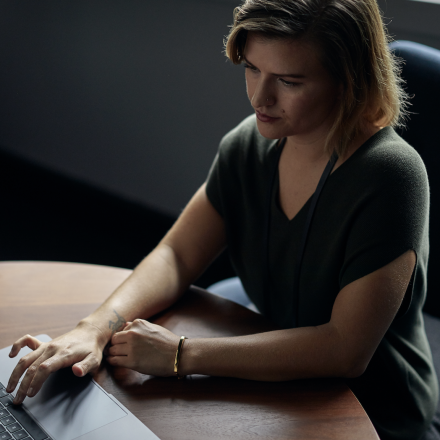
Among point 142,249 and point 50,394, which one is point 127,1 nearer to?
point 142,249

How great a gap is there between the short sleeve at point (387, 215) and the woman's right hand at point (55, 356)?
19.5 inches

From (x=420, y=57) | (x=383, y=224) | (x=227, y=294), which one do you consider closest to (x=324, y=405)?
(x=383, y=224)

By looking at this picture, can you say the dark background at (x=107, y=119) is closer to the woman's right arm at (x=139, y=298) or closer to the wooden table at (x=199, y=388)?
the woman's right arm at (x=139, y=298)

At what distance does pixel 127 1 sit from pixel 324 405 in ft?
6.78

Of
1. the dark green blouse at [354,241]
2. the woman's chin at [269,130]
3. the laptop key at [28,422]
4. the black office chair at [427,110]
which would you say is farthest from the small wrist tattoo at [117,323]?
the black office chair at [427,110]

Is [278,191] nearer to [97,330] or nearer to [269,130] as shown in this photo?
[269,130]

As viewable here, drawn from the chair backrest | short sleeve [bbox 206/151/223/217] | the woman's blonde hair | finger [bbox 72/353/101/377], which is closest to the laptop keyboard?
finger [bbox 72/353/101/377]

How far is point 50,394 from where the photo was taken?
0.86 meters

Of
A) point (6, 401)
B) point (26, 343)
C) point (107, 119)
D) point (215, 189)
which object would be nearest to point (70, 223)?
point (107, 119)

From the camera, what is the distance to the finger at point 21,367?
2.82 ft

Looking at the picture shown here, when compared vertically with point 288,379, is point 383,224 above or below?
above

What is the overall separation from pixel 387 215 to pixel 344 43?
336mm

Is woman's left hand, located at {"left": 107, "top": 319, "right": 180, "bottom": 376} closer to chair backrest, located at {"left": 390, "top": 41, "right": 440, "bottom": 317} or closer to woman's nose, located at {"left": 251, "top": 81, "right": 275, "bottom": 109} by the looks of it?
woman's nose, located at {"left": 251, "top": 81, "right": 275, "bottom": 109}

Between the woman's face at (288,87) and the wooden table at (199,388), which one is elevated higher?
the woman's face at (288,87)
